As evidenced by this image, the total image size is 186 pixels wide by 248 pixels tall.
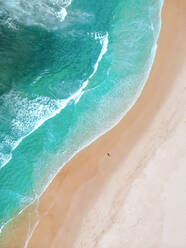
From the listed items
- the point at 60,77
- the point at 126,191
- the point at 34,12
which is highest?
the point at 34,12

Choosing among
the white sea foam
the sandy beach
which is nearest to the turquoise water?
the white sea foam

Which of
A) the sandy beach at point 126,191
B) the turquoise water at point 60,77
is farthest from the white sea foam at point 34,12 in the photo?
the sandy beach at point 126,191

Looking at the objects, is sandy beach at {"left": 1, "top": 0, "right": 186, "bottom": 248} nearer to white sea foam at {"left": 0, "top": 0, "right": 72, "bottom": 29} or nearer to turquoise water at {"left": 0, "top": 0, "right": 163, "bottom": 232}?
turquoise water at {"left": 0, "top": 0, "right": 163, "bottom": 232}

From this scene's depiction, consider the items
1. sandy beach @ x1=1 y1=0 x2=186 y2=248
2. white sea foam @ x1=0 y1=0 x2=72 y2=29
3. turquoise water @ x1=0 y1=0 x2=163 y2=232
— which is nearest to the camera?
sandy beach @ x1=1 y1=0 x2=186 y2=248

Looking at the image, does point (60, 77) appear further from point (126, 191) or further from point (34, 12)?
point (126, 191)

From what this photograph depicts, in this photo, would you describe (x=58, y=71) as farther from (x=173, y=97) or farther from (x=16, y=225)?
(x=16, y=225)

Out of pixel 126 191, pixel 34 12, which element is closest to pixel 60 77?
pixel 34 12
